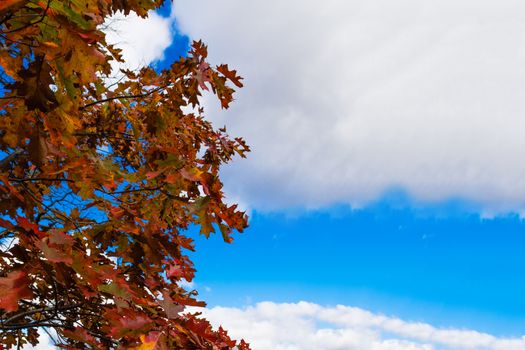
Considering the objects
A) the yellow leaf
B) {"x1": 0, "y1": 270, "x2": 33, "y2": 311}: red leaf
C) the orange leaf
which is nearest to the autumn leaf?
the orange leaf

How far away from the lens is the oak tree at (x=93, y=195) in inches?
69.0

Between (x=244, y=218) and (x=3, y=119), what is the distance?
69.6 inches

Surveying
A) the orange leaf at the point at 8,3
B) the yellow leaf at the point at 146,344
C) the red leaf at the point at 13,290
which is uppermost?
the orange leaf at the point at 8,3

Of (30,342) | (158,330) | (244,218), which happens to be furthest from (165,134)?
(30,342)

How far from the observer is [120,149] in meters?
5.68

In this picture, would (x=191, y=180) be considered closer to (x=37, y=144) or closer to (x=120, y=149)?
(x=37, y=144)

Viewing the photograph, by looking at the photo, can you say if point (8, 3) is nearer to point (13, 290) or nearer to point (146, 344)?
point (13, 290)

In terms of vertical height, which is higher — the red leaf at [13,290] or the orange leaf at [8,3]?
the orange leaf at [8,3]

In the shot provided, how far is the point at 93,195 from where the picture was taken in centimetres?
285

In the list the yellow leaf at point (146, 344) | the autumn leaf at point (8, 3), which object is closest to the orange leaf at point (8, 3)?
the autumn leaf at point (8, 3)

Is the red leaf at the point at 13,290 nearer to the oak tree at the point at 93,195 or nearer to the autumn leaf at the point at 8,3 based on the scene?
the oak tree at the point at 93,195

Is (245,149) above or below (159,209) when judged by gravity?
above

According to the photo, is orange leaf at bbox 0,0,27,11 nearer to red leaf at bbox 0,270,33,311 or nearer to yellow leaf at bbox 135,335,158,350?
red leaf at bbox 0,270,33,311

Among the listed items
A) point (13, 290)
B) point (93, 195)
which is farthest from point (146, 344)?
point (93, 195)
